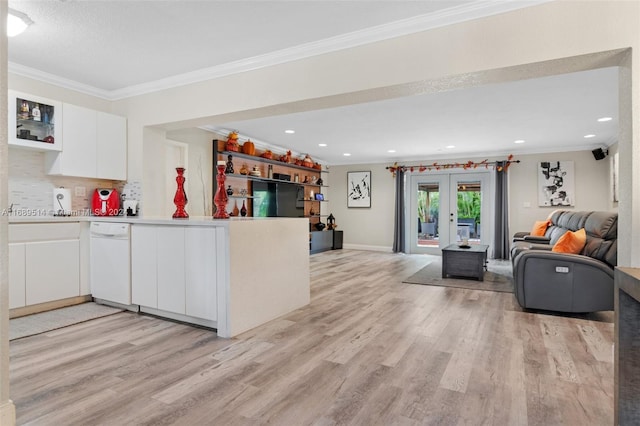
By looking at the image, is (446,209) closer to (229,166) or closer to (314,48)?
(229,166)

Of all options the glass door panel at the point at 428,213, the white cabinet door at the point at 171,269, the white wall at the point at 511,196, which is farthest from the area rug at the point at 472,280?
the white cabinet door at the point at 171,269

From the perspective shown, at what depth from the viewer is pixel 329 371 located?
2209 millimetres

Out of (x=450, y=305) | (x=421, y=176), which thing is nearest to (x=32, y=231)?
(x=450, y=305)

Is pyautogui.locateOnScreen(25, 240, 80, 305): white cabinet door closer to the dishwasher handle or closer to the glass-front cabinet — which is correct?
the dishwasher handle

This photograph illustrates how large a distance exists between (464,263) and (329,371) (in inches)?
A: 145

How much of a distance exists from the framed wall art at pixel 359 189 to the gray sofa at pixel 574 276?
5774 mm

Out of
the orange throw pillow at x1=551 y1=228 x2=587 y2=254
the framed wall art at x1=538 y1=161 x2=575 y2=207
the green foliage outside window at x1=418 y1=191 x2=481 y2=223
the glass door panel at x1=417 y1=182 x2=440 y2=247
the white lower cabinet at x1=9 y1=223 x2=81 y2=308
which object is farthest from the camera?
the glass door panel at x1=417 y1=182 x2=440 y2=247

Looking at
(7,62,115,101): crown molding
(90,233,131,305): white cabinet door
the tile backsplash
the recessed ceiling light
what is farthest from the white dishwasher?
the recessed ceiling light

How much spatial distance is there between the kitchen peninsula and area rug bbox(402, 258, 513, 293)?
237cm

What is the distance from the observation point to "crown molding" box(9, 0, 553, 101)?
236cm

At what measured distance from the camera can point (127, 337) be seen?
2.78 metres

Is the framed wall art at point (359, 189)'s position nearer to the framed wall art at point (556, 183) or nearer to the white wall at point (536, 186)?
the white wall at point (536, 186)

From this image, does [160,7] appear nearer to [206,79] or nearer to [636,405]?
[206,79]

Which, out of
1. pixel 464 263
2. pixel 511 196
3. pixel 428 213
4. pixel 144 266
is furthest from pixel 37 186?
pixel 511 196
